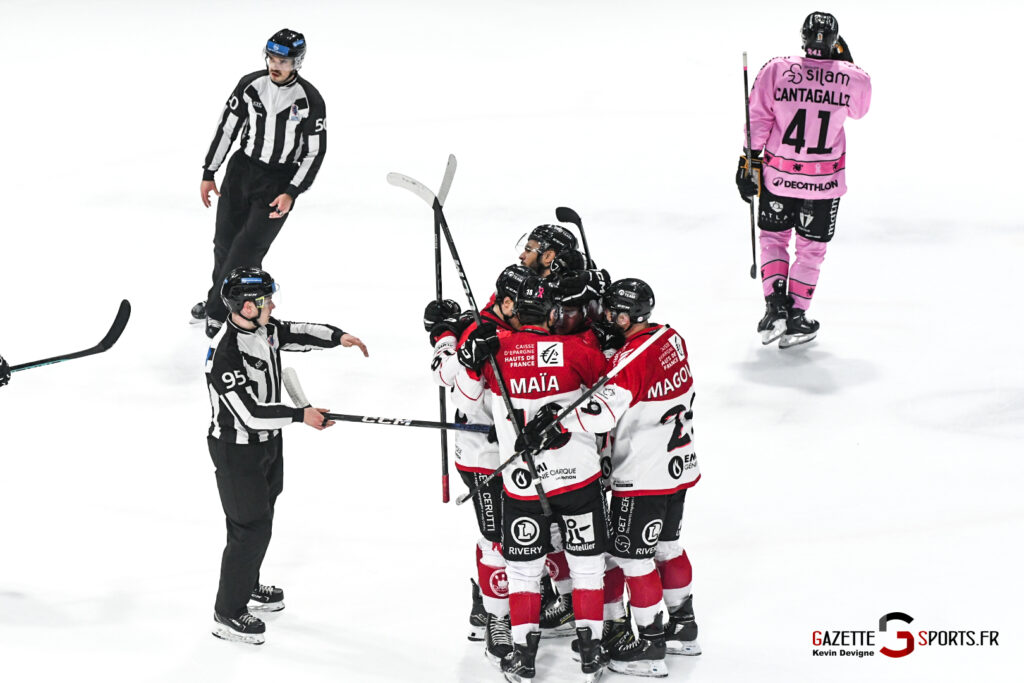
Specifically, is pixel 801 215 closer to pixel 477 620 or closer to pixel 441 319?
pixel 441 319

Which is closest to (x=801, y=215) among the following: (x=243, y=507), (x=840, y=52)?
(x=840, y=52)

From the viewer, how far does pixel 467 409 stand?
3.77 metres

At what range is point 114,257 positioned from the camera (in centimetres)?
688

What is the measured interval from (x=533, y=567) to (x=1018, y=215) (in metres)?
4.58

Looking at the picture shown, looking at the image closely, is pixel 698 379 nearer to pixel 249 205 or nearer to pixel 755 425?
pixel 755 425

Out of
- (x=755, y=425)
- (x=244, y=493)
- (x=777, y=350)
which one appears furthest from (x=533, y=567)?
(x=777, y=350)

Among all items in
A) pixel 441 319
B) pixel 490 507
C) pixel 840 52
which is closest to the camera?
pixel 490 507

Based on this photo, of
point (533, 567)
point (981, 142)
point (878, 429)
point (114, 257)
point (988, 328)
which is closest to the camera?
point (533, 567)

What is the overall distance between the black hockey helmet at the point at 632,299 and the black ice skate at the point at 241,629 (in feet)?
4.37

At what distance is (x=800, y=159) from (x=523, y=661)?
2887 millimetres

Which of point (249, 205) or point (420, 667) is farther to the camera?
point (249, 205)

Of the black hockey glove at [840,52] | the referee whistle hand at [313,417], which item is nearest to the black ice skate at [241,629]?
the referee whistle hand at [313,417]

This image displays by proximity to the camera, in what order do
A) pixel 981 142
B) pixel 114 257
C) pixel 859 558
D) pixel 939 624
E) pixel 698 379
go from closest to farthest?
pixel 939 624 < pixel 859 558 < pixel 698 379 < pixel 114 257 < pixel 981 142

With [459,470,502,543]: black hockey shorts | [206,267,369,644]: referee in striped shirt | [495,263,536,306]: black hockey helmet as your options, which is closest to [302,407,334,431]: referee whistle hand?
[206,267,369,644]: referee in striped shirt
